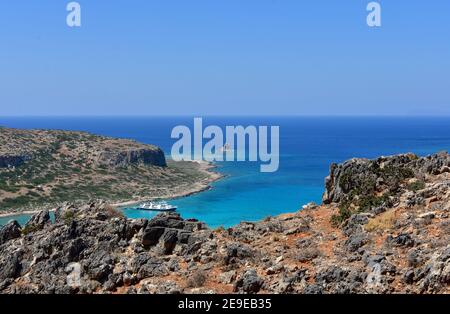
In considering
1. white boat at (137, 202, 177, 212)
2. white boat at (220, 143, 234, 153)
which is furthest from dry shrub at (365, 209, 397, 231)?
white boat at (220, 143, 234, 153)

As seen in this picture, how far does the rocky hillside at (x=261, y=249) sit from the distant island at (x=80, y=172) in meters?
70.8

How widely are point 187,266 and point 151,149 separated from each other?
11545 cm

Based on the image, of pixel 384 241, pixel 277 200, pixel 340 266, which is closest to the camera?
pixel 340 266

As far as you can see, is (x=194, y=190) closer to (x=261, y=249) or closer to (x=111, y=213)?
(x=111, y=213)

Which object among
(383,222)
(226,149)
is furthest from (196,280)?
(226,149)

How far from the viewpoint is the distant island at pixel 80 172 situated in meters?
95.1

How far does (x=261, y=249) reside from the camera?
57.1 ft

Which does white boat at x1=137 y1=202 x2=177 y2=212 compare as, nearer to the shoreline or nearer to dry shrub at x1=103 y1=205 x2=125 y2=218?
the shoreline

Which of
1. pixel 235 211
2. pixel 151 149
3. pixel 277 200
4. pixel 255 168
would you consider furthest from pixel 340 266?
pixel 255 168

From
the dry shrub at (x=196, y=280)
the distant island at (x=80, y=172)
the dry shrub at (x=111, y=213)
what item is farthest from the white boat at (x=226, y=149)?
the dry shrub at (x=196, y=280)

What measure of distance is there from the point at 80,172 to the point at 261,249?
98250mm

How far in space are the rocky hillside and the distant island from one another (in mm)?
70846

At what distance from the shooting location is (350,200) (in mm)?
20609
